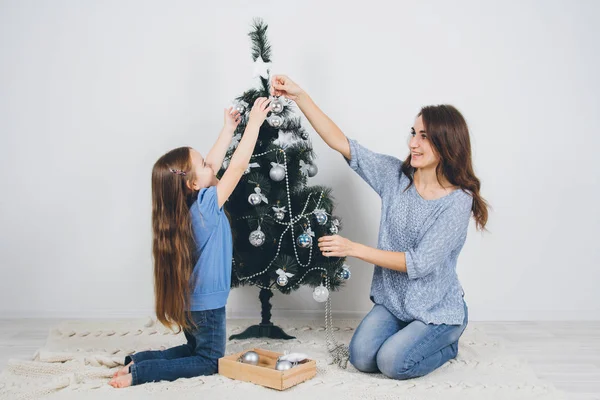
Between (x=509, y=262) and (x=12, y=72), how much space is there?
2.70 metres

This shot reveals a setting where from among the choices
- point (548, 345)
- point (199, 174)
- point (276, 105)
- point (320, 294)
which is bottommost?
point (548, 345)

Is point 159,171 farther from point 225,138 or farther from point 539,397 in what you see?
point 539,397

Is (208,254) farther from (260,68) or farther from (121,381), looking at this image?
(260,68)

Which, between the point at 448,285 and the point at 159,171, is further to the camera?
the point at 448,285

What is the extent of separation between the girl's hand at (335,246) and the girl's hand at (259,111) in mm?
479

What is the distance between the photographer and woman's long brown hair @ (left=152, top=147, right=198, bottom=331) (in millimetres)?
1949

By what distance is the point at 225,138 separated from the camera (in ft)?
7.29

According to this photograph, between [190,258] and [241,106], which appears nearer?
[190,258]

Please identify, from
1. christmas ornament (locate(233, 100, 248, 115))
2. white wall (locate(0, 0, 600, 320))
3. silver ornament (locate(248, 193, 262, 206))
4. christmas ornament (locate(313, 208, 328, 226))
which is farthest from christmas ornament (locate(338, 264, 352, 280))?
christmas ornament (locate(233, 100, 248, 115))

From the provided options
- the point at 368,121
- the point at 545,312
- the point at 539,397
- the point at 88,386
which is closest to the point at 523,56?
the point at 368,121

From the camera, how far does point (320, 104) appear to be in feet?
9.27

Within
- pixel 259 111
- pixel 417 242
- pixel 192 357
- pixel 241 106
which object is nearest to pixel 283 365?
pixel 192 357

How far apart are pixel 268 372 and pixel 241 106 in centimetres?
102

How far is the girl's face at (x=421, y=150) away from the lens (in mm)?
2123
